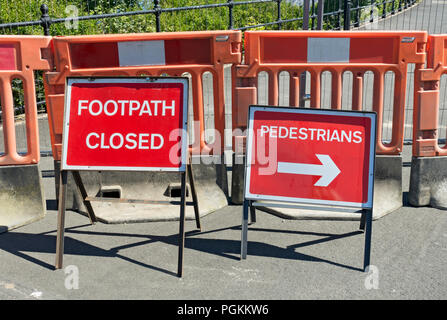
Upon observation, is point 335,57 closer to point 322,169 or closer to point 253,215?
point 322,169

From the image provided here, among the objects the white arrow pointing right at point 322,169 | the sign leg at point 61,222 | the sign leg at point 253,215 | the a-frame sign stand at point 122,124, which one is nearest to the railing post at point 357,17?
the sign leg at point 253,215

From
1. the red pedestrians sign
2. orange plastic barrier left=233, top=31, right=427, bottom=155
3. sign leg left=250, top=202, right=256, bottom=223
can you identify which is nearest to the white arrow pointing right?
the red pedestrians sign

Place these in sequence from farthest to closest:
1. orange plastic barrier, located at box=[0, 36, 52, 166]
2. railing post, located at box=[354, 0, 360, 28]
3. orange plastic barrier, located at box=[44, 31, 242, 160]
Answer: railing post, located at box=[354, 0, 360, 28] → orange plastic barrier, located at box=[44, 31, 242, 160] → orange plastic barrier, located at box=[0, 36, 52, 166]

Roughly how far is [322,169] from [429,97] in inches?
62.6

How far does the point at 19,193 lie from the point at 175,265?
1.87m

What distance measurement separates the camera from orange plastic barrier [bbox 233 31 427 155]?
5262 millimetres

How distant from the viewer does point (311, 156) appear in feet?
14.8

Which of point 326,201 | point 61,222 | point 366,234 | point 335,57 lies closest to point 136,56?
point 61,222

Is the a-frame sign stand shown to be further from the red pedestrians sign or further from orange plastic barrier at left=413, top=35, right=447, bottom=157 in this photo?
orange plastic barrier at left=413, top=35, right=447, bottom=157

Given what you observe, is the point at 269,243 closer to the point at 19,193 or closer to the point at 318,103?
the point at 318,103

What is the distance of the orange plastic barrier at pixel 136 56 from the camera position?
523 cm

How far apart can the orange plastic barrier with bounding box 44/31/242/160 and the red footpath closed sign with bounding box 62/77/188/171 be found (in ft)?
2.51

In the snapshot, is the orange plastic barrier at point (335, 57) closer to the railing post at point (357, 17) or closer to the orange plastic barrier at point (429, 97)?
the orange plastic barrier at point (429, 97)
